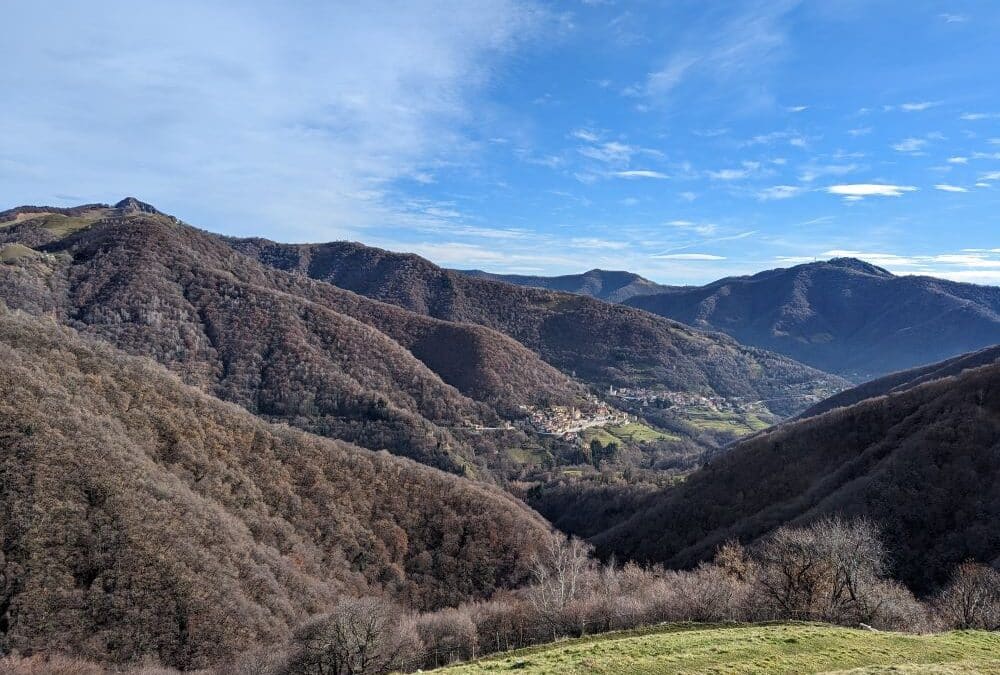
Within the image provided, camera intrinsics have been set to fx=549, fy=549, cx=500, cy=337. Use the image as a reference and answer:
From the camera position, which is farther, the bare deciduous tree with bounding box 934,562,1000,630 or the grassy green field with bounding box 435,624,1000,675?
the bare deciduous tree with bounding box 934,562,1000,630

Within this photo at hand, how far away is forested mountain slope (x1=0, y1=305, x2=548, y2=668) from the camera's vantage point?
5881 cm

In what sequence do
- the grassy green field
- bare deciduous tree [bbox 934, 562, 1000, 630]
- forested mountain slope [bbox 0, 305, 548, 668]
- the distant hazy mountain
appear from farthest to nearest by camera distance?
1. the distant hazy mountain
2. forested mountain slope [bbox 0, 305, 548, 668]
3. bare deciduous tree [bbox 934, 562, 1000, 630]
4. the grassy green field

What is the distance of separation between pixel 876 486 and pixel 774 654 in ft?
227

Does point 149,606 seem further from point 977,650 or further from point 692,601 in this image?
point 977,650

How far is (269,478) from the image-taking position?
96.7m

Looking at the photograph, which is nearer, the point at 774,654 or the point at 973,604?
the point at 774,654

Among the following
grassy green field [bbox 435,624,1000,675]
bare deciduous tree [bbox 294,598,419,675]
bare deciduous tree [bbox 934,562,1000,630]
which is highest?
grassy green field [bbox 435,624,1000,675]

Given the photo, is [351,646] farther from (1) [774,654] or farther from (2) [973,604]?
(2) [973,604]

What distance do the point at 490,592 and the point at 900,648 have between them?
6751cm

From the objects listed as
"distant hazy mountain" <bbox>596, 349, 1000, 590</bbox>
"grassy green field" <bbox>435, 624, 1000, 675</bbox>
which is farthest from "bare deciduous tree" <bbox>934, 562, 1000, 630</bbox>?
"distant hazy mountain" <bbox>596, 349, 1000, 590</bbox>

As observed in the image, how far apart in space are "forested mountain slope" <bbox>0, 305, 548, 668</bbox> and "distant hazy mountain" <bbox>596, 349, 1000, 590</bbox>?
3261 cm

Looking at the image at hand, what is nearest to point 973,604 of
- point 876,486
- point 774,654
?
point 774,654

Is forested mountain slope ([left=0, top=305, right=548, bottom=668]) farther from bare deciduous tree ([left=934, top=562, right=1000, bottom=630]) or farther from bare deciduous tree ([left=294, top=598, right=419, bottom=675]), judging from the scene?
bare deciduous tree ([left=934, top=562, right=1000, bottom=630])

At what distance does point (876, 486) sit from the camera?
8694 cm
